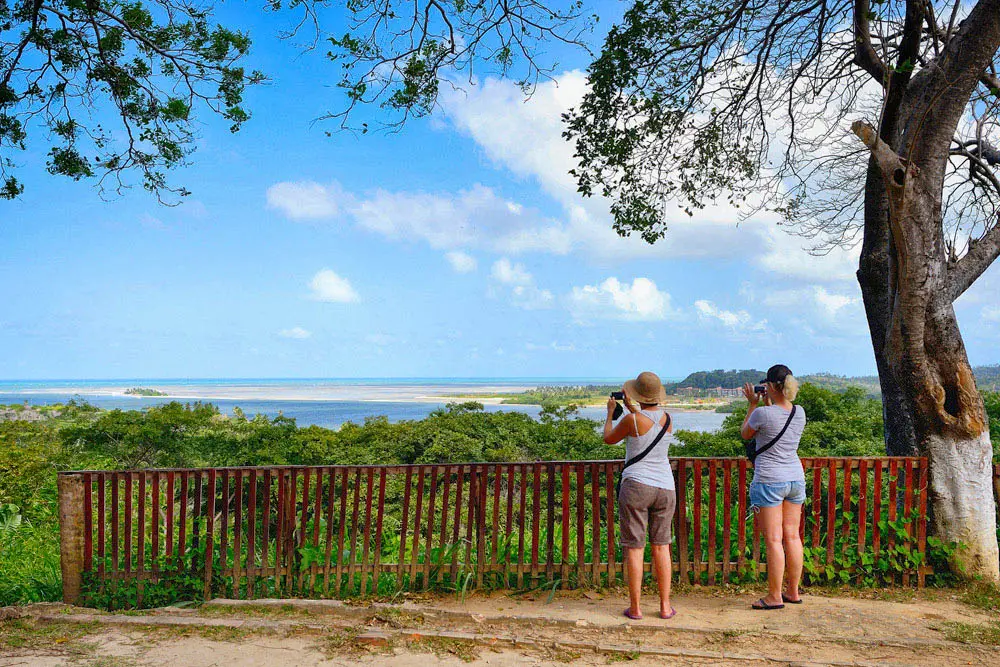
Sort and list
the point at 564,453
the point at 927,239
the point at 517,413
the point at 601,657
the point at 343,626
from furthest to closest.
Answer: the point at 517,413 → the point at 564,453 → the point at 927,239 → the point at 343,626 → the point at 601,657

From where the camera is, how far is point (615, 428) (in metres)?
5.40

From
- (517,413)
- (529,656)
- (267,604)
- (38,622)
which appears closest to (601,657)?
(529,656)

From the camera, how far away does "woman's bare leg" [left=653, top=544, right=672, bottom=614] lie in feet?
18.4

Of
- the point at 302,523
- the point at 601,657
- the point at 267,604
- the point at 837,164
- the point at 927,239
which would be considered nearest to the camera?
the point at 601,657

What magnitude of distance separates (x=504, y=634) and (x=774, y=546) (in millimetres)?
2290

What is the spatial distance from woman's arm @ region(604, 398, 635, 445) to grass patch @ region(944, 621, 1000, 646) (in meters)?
2.99

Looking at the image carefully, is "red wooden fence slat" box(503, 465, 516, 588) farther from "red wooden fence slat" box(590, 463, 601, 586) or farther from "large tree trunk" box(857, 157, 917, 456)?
"large tree trunk" box(857, 157, 917, 456)

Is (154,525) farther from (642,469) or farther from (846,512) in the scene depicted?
(846,512)

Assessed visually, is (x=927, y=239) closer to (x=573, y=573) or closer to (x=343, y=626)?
(x=573, y=573)

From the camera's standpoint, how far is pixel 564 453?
40.4 feet

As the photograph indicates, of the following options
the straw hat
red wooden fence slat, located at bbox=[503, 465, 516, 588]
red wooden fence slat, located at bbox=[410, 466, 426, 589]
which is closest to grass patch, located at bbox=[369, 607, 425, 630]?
red wooden fence slat, located at bbox=[410, 466, 426, 589]

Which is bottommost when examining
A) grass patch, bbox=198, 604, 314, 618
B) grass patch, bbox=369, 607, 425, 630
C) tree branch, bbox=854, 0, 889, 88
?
grass patch, bbox=198, 604, 314, 618

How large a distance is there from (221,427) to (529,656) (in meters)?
10.2

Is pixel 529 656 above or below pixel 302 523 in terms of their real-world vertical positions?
below
